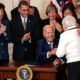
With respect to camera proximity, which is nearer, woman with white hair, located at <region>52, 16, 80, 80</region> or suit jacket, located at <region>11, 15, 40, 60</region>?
woman with white hair, located at <region>52, 16, 80, 80</region>

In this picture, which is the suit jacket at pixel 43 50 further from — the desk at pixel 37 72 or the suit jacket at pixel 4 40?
the suit jacket at pixel 4 40

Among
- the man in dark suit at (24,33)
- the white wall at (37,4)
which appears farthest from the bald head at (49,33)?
the white wall at (37,4)

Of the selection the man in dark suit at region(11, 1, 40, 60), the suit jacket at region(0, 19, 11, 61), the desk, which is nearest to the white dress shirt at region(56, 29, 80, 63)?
the desk

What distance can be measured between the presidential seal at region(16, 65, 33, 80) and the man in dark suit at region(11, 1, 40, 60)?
0.77 metres

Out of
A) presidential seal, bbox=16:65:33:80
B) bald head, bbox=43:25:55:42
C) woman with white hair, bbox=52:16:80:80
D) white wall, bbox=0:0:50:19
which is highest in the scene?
white wall, bbox=0:0:50:19

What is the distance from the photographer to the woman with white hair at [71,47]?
376 centimetres

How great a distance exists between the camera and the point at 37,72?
387cm

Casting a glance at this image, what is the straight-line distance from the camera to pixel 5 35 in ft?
14.8

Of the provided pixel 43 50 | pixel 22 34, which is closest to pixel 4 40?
pixel 22 34

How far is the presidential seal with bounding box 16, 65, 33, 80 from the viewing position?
12.5ft

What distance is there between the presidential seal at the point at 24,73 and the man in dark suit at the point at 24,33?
0.77 meters

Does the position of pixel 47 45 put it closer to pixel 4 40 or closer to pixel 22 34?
pixel 22 34

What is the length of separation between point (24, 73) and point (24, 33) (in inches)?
35.4

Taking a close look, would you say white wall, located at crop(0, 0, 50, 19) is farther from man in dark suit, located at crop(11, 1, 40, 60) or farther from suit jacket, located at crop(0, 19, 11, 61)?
suit jacket, located at crop(0, 19, 11, 61)
